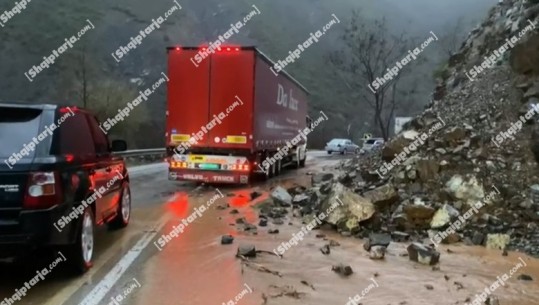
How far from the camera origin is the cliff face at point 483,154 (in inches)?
348

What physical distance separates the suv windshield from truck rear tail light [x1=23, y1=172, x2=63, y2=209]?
239 mm

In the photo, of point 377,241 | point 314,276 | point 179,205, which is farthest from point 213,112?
point 314,276

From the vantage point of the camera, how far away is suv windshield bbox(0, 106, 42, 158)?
17.6 ft

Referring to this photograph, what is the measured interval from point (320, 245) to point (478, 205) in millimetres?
2949

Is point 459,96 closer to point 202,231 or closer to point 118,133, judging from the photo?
point 202,231

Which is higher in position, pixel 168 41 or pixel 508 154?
pixel 168 41

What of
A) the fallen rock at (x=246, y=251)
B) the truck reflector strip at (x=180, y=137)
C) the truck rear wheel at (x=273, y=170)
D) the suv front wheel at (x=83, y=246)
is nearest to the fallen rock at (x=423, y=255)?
the fallen rock at (x=246, y=251)

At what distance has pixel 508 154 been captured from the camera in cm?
1041

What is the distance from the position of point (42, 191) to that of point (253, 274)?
2496 mm

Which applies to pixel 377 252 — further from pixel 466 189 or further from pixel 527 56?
pixel 527 56

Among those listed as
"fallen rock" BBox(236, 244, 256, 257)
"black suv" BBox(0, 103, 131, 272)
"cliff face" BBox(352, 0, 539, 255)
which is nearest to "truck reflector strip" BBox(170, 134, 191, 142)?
"cliff face" BBox(352, 0, 539, 255)

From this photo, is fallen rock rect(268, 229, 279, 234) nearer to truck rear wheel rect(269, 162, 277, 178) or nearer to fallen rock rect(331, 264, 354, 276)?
fallen rock rect(331, 264, 354, 276)

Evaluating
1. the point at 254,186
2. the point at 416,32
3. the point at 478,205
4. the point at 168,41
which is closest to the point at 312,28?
the point at 416,32

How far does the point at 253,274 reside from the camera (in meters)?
6.38
